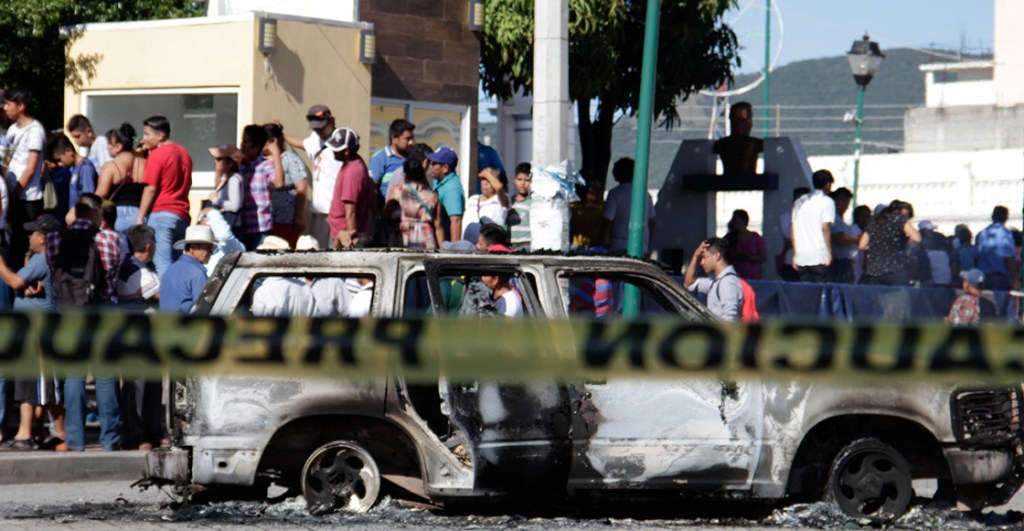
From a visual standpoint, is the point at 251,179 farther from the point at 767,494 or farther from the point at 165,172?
the point at 767,494

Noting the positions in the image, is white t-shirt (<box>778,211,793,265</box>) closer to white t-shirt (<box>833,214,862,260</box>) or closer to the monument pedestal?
white t-shirt (<box>833,214,862,260</box>)

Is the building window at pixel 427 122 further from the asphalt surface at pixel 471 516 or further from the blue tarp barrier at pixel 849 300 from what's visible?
the asphalt surface at pixel 471 516

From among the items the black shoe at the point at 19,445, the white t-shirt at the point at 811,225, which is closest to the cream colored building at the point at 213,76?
the white t-shirt at the point at 811,225

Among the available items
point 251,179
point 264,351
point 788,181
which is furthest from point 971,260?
point 264,351

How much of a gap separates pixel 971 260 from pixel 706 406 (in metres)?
15.0

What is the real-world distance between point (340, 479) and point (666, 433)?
1.69 meters

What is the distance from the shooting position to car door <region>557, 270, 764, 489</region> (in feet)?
29.3

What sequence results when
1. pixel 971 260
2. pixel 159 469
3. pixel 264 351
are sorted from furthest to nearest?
pixel 971 260 < pixel 159 469 < pixel 264 351

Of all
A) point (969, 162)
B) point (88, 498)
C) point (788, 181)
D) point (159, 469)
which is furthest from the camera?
point (969, 162)

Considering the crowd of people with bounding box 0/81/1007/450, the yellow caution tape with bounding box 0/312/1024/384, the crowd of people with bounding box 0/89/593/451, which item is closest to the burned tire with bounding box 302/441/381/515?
the crowd of people with bounding box 0/89/593/451

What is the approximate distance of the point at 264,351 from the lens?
6863 millimetres

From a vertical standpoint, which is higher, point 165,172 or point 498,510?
point 165,172

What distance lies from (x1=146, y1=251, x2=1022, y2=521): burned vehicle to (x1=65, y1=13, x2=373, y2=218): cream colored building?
9893mm

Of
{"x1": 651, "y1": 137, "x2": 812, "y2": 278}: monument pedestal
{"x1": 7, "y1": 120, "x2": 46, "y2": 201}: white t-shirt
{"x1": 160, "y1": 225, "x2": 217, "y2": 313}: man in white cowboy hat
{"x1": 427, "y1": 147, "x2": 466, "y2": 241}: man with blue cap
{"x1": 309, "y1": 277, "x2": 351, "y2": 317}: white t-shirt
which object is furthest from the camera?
{"x1": 651, "y1": 137, "x2": 812, "y2": 278}: monument pedestal
